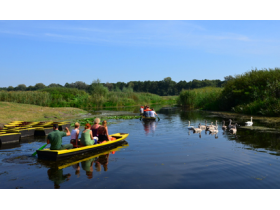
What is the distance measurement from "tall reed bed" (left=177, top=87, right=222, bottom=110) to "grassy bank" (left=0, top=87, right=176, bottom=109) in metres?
13.5

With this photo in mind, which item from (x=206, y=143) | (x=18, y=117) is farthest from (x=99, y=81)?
(x=206, y=143)

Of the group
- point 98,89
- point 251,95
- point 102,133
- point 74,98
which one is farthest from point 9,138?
point 98,89

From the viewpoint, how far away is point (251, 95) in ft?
100

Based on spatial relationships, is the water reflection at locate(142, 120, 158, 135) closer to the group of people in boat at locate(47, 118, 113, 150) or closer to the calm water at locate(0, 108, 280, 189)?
the calm water at locate(0, 108, 280, 189)

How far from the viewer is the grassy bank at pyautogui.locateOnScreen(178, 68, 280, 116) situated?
86.0 feet

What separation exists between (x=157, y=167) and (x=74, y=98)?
4327cm

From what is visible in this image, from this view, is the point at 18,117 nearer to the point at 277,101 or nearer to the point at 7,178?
the point at 7,178

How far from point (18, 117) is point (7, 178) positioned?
15935 mm

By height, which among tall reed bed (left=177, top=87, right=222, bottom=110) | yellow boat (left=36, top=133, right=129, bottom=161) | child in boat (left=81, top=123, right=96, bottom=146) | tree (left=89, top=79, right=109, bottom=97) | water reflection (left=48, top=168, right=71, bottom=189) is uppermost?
tree (left=89, top=79, right=109, bottom=97)

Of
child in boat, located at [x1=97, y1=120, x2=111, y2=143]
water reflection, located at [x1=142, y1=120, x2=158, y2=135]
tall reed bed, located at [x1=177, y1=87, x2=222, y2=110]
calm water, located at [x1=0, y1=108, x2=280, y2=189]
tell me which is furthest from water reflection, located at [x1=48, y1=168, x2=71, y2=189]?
tall reed bed, located at [x1=177, y1=87, x2=222, y2=110]

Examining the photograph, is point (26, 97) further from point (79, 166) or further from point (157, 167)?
point (157, 167)

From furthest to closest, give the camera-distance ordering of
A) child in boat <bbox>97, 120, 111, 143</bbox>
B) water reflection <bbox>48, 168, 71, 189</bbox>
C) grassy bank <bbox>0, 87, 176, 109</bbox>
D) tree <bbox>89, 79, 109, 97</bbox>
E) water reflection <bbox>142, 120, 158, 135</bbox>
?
tree <bbox>89, 79, 109, 97</bbox> < grassy bank <bbox>0, 87, 176, 109</bbox> < water reflection <bbox>142, 120, 158, 135</bbox> < child in boat <bbox>97, 120, 111, 143</bbox> < water reflection <bbox>48, 168, 71, 189</bbox>

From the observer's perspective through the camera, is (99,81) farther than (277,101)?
Yes

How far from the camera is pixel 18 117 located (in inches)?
875
